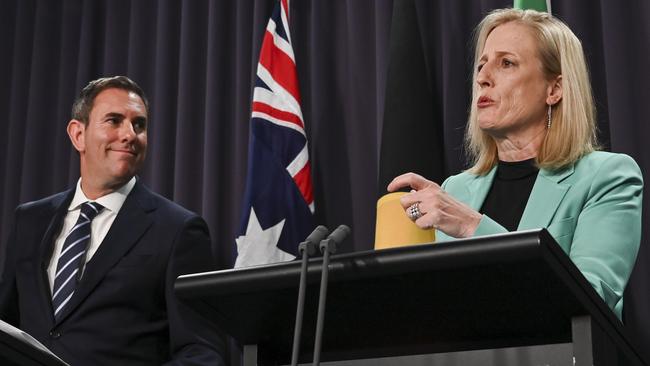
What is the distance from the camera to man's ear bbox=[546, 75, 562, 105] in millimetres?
2410

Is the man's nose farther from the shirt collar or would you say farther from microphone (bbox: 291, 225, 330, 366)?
microphone (bbox: 291, 225, 330, 366)

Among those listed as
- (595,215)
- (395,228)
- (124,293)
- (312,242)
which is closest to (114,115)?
(124,293)

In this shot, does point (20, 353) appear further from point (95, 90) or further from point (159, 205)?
point (95, 90)

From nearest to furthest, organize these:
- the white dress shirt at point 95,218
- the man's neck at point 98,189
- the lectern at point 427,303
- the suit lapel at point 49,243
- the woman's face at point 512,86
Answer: the lectern at point 427,303, the woman's face at point 512,86, the suit lapel at point 49,243, the white dress shirt at point 95,218, the man's neck at point 98,189

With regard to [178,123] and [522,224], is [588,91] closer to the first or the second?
[522,224]

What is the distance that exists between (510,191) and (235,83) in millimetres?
2231

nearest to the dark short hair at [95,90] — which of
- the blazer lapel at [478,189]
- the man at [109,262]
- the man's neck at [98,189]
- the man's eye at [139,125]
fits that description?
the man at [109,262]

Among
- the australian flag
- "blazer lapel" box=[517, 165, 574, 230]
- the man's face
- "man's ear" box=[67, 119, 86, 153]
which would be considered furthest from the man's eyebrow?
"blazer lapel" box=[517, 165, 574, 230]

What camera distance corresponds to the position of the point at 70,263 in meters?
3.22

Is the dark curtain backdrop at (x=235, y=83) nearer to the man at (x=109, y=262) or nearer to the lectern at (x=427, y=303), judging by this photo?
the man at (x=109, y=262)

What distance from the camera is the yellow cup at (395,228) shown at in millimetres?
3230

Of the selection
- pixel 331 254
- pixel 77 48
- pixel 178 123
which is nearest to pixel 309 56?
pixel 178 123

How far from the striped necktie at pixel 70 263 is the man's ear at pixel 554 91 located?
5.41 feet

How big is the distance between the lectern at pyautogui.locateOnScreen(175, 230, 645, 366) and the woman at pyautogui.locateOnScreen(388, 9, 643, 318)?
0.53 metres
